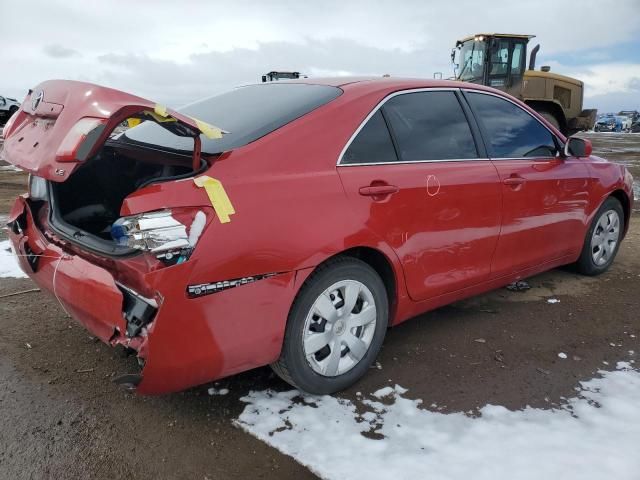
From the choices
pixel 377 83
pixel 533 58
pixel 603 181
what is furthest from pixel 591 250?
pixel 533 58

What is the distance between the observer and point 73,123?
2117mm

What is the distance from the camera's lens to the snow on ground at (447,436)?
7.08 feet

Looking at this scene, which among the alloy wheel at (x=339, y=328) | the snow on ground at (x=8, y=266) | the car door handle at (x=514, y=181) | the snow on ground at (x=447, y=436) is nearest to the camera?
the snow on ground at (x=447, y=436)

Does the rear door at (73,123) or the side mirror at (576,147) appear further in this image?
the side mirror at (576,147)

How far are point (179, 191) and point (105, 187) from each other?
3.98 ft

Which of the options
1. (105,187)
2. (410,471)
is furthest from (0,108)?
(410,471)

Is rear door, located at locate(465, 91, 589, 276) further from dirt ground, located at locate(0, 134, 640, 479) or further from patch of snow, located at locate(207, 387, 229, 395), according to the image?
patch of snow, located at locate(207, 387, 229, 395)

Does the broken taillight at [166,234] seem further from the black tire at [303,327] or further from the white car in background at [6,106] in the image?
the white car in background at [6,106]

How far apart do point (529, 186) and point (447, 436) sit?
1.85 metres

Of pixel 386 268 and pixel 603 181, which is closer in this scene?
pixel 386 268

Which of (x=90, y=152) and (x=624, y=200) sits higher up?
(x=90, y=152)

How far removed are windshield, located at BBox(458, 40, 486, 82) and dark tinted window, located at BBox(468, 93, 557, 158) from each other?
10740 millimetres

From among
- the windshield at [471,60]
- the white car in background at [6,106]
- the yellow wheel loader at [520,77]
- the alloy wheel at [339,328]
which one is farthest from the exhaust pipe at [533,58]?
the white car in background at [6,106]

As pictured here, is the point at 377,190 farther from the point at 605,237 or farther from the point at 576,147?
the point at 605,237
